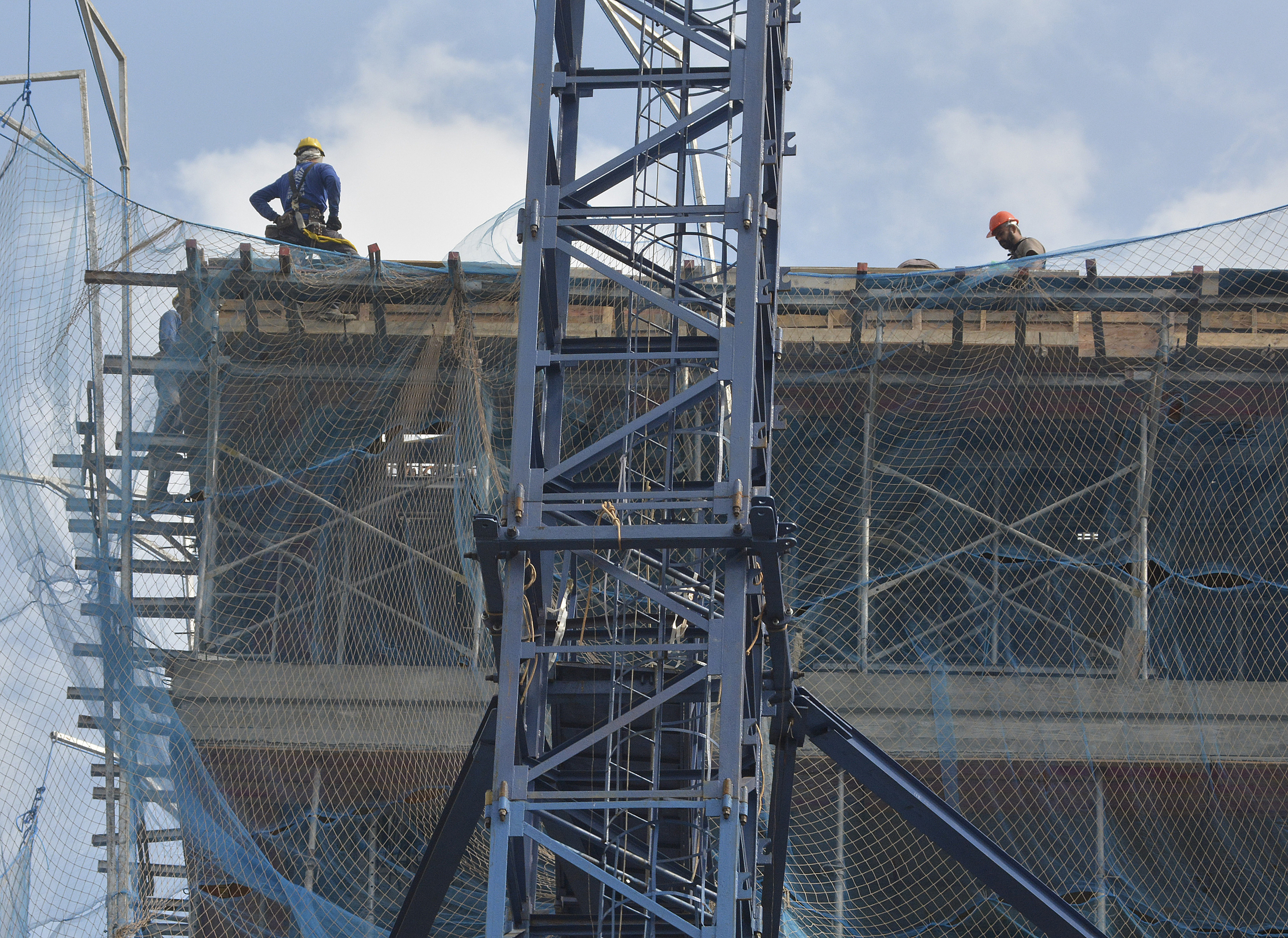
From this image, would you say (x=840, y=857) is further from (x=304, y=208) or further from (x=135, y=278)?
(x=304, y=208)

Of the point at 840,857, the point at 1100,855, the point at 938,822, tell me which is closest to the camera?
the point at 938,822

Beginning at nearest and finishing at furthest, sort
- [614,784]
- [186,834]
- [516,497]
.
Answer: [516,497], [614,784], [186,834]

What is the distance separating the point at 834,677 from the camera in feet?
51.2

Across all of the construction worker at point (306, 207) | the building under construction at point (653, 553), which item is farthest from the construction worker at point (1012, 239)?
the construction worker at point (306, 207)

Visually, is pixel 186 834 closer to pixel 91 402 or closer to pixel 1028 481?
pixel 91 402

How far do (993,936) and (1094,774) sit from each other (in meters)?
1.82

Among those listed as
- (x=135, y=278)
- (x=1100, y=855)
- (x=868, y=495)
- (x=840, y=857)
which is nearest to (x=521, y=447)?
(x=135, y=278)

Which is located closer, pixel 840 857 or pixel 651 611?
pixel 651 611

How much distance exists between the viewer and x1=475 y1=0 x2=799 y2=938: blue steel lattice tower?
8.84m

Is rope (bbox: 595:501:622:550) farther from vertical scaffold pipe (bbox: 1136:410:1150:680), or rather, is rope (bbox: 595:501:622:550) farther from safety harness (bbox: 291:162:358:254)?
safety harness (bbox: 291:162:358:254)

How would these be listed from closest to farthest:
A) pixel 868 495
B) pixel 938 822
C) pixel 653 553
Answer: pixel 938 822 → pixel 653 553 → pixel 868 495

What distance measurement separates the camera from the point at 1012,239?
18375 mm

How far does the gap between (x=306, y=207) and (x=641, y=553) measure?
30.1 feet

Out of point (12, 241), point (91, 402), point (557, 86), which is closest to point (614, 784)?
point (557, 86)
